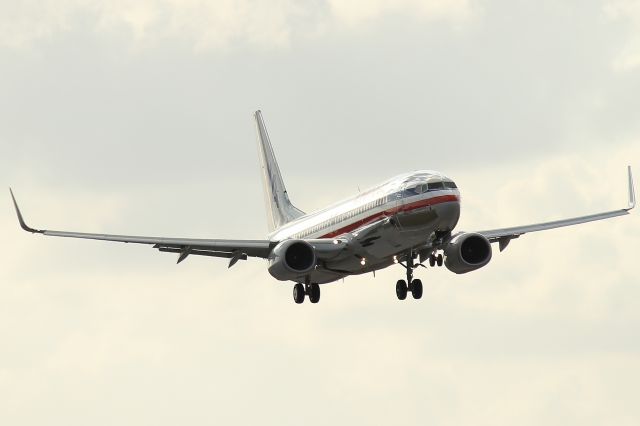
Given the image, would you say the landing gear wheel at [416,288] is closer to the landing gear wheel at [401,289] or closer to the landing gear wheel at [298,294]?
the landing gear wheel at [401,289]

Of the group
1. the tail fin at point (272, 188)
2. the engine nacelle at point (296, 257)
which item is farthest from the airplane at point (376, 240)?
the tail fin at point (272, 188)

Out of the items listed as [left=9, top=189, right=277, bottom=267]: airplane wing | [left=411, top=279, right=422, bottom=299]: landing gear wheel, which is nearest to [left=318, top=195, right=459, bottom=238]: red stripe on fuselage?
[left=411, top=279, right=422, bottom=299]: landing gear wheel

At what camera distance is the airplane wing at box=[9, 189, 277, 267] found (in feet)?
313

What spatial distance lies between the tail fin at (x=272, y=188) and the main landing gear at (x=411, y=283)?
17588 millimetres

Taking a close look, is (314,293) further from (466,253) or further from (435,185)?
(435,185)

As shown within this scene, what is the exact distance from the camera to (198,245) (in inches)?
3802

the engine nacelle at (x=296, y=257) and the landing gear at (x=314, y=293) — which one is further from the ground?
the engine nacelle at (x=296, y=257)

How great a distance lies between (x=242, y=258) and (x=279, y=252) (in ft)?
17.1

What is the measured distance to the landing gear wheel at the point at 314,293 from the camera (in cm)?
9969

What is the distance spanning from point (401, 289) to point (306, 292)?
6.24 metres

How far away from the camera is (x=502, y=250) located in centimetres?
9906

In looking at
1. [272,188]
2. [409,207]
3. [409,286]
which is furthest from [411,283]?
[272,188]

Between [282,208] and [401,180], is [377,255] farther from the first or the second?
[282,208]

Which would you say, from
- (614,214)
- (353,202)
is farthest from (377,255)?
(614,214)
